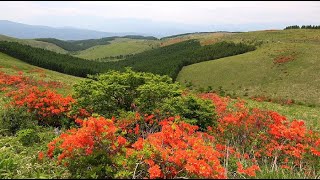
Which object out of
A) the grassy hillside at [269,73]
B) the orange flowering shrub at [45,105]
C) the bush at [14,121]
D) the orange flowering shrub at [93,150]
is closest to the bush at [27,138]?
the bush at [14,121]

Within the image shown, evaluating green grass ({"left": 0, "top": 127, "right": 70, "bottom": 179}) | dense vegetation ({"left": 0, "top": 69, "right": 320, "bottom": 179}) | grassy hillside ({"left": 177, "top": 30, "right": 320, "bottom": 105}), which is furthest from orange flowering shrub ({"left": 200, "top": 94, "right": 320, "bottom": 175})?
grassy hillside ({"left": 177, "top": 30, "right": 320, "bottom": 105})

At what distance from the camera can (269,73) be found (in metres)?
59.5

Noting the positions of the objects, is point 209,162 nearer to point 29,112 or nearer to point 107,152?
point 107,152

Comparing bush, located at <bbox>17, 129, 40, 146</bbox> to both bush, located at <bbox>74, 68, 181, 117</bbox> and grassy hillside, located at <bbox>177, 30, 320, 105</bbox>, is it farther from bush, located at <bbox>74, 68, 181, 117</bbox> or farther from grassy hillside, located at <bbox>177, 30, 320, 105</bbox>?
grassy hillside, located at <bbox>177, 30, 320, 105</bbox>

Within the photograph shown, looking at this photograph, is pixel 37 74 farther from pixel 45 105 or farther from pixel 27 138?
pixel 27 138

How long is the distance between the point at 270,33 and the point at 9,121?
313 feet

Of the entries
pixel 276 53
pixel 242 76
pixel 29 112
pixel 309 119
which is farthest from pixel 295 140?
pixel 276 53

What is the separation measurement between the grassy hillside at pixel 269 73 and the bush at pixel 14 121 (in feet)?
130

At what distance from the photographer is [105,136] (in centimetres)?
1080

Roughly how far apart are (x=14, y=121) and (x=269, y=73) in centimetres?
5087

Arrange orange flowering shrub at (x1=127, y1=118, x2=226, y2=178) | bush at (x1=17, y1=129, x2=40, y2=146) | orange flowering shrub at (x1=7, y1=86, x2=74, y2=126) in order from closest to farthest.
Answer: orange flowering shrub at (x1=127, y1=118, x2=226, y2=178)
bush at (x1=17, y1=129, x2=40, y2=146)
orange flowering shrub at (x1=7, y1=86, x2=74, y2=126)

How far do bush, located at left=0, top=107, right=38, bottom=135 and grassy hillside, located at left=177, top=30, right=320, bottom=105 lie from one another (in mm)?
39710

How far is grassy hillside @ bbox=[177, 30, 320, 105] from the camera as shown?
5135cm

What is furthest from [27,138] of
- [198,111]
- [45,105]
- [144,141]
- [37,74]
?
[37,74]
